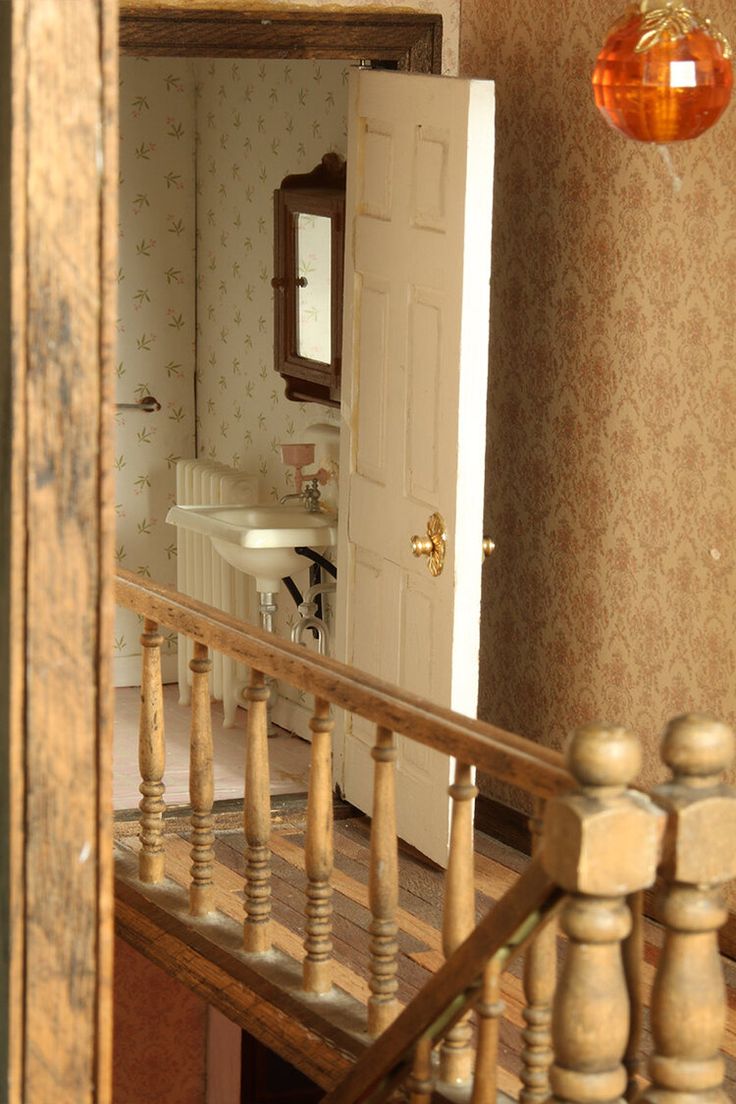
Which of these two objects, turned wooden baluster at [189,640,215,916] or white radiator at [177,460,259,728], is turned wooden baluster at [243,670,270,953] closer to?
turned wooden baluster at [189,640,215,916]

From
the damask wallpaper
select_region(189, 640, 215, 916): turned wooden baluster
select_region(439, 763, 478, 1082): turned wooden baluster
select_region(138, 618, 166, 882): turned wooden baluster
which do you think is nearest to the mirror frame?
the damask wallpaper

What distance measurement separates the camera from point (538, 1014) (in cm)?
287

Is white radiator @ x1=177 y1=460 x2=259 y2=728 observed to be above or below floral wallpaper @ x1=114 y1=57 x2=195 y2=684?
below

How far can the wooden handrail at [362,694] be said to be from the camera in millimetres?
2598

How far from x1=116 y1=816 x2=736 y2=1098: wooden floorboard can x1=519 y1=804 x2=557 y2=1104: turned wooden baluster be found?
543mm

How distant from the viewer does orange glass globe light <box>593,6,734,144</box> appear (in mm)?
3543

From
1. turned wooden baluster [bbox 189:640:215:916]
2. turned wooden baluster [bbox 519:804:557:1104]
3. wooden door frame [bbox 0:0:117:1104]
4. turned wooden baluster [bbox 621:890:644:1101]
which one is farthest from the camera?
turned wooden baluster [bbox 189:640:215:916]

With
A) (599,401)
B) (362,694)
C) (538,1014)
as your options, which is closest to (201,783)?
(362,694)

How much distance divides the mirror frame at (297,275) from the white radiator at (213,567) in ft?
1.72

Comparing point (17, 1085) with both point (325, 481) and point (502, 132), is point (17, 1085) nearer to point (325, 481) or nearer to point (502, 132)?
point (502, 132)

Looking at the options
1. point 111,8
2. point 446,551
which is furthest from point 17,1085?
point 446,551

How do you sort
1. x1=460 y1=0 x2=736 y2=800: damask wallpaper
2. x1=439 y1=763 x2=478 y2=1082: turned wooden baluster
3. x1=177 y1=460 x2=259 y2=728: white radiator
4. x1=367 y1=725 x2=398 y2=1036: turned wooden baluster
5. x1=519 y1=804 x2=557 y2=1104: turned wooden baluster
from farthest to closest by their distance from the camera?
x1=177 y1=460 x2=259 y2=728: white radiator < x1=460 y1=0 x2=736 y2=800: damask wallpaper < x1=367 y1=725 x2=398 y2=1036: turned wooden baluster < x1=439 y1=763 x2=478 y2=1082: turned wooden baluster < x1=519 y1=804 x2=557 y2=1104: turned wooden baluster

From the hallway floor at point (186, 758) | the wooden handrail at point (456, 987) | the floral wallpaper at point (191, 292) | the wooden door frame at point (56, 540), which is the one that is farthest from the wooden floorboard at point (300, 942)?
the floral wallpaper at point (191, 292)

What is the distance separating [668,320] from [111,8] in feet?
9.47
